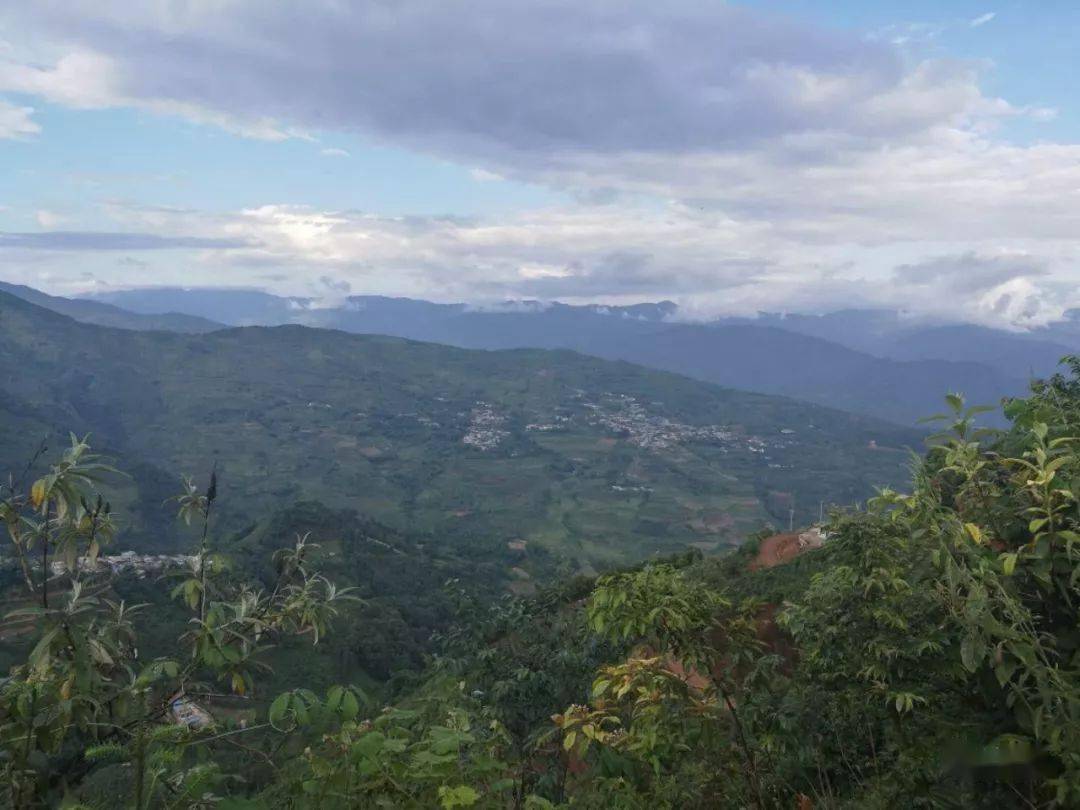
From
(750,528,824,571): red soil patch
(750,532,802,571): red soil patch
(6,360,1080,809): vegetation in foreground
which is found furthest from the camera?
(750,532,802,571): red soil patch

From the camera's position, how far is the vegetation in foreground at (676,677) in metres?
Result: 2.84

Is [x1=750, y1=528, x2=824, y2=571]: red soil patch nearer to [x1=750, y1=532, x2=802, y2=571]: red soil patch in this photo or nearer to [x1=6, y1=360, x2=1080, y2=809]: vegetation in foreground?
[x1=750, y1=532, x2=802, y2=571]: red soil patch

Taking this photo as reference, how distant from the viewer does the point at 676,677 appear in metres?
3.98

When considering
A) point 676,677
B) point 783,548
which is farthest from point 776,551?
point 676,677

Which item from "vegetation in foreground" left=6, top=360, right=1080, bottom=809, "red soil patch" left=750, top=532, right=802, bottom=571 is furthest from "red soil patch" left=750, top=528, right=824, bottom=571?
"vegetation in foreground" left=6, top=360, right=1080, bottom=809

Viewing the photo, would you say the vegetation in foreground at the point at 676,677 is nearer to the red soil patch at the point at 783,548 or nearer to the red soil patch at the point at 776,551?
the red soil patch at the point at 783,548

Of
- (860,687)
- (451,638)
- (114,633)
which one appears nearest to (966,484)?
(860,687)

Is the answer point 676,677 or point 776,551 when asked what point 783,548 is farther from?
point 676,677

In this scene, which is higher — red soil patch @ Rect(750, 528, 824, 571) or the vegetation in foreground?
the vegetation in foreground

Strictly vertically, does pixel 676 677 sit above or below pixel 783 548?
above

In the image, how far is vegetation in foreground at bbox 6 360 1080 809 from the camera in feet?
9.32

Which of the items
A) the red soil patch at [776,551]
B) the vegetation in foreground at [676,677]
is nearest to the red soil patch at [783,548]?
the red soil patch at [776,551]

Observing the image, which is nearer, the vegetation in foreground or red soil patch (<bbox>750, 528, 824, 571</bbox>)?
the vegetation in foreground

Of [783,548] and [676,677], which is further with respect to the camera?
[783,548]
